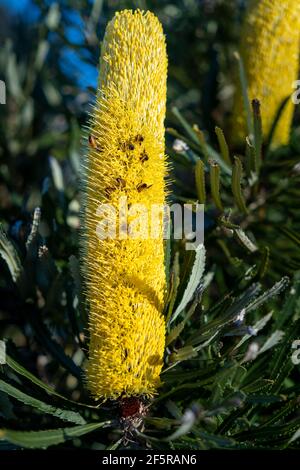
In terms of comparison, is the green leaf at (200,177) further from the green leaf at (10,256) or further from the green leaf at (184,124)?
the green leaf at (10,256)

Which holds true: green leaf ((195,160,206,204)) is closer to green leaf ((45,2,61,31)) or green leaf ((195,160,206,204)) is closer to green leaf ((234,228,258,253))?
green leaf ((234,228,258,253))

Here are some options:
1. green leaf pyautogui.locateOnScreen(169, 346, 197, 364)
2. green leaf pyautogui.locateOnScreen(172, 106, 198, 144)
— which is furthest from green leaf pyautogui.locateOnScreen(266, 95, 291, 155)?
green leaf pyautogui.locateOnScreen(169, 346, 197, 364)

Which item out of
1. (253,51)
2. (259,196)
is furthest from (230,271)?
(253,51)

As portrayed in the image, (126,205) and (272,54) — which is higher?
(272,54)

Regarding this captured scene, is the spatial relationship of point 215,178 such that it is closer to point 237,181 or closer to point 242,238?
point 237,181

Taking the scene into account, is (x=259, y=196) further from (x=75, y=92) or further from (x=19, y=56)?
(x=19, y=56)

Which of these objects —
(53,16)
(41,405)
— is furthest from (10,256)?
(53,16)
